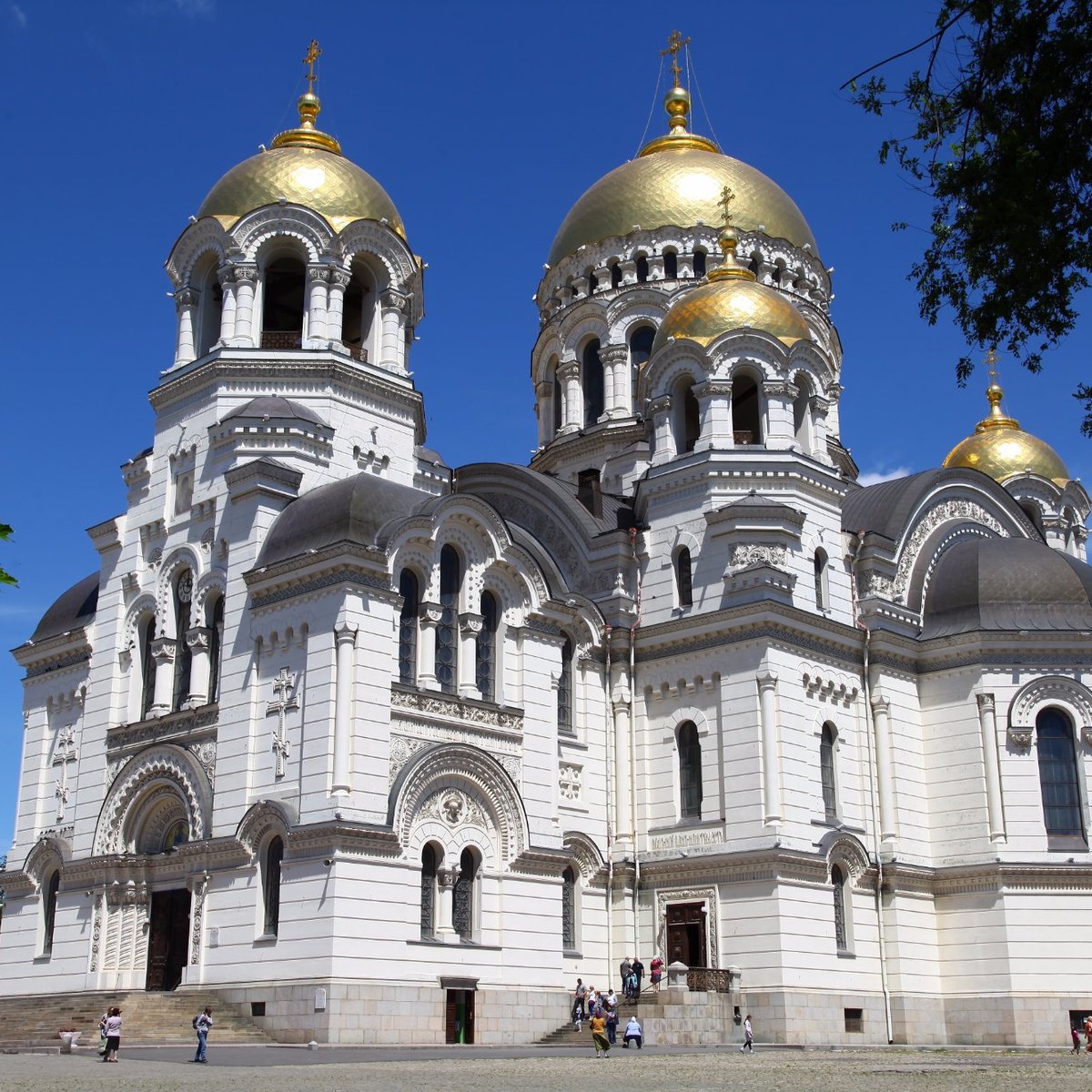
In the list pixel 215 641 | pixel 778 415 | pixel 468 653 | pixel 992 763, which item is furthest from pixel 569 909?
pixel 778 415

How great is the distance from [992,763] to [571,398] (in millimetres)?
15740

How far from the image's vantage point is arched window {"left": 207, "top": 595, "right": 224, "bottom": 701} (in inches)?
1198

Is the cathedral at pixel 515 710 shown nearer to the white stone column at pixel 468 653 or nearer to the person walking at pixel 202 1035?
the white stone column at pixel 468 653

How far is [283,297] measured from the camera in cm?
3559

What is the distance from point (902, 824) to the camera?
111 feet

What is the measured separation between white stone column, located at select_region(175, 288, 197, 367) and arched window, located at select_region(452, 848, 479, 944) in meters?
12.9

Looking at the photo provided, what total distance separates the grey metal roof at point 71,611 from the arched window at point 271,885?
9.01 metres

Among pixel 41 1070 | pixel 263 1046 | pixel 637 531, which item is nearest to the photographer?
pixel 41 1070

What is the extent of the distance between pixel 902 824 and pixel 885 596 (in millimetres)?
5183

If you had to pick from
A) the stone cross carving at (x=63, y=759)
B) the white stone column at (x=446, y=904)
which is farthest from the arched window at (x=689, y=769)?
the stone cross carving at (x=63, y=759)

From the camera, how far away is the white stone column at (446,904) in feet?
92.1

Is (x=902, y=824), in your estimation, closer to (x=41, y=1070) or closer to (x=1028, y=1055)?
(x=1028, y=1055)

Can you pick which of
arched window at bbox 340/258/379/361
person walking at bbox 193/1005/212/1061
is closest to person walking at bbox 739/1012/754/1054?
person walking at bbox 193/1005/212/1061

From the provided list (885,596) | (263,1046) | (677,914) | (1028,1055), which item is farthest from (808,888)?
(263,1046)
